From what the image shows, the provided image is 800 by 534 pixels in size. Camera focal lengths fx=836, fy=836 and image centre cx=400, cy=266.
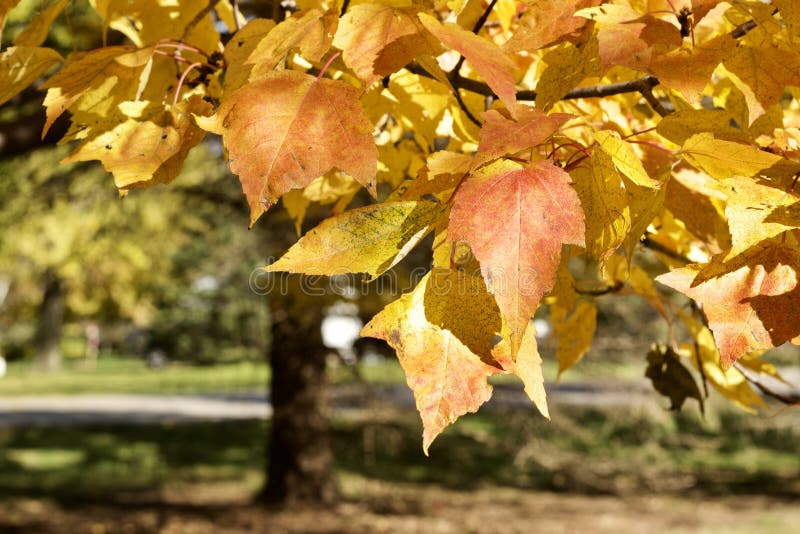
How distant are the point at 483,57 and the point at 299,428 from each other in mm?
7332

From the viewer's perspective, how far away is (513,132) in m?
0.72

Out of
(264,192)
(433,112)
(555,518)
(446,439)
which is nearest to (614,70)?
(433,112)

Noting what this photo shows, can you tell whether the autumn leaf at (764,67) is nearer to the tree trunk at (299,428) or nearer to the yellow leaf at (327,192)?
the yellow leaf at (327,192)

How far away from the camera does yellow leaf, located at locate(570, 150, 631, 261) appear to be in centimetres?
78

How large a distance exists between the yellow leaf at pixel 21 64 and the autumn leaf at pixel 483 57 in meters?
0.56

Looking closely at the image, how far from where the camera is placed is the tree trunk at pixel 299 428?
7609 millimetres

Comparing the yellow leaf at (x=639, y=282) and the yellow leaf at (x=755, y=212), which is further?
the yellow leaf at (x=639, y=282)

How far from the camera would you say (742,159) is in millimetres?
819

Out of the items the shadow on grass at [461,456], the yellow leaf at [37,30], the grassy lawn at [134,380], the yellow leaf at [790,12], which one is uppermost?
the yellow leaf at [37,30]

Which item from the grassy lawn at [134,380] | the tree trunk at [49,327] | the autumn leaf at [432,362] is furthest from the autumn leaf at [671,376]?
the tree trunk at [49,327]

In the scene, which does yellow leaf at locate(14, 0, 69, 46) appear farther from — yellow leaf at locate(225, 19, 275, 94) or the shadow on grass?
the shadow on grass

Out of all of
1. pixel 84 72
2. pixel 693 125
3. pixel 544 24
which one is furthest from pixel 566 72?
pixel 84 72

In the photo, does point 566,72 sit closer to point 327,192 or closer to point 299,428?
point 327,192

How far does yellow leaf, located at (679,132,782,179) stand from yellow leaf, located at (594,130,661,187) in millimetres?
53
